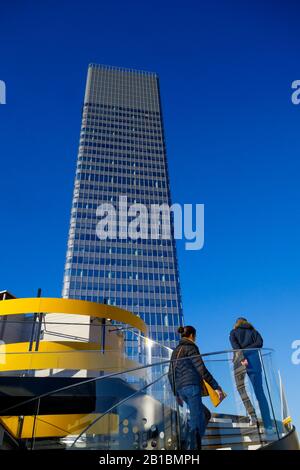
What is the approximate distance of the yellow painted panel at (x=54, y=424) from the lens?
574 cm

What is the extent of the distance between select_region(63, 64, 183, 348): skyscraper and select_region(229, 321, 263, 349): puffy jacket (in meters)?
74.3

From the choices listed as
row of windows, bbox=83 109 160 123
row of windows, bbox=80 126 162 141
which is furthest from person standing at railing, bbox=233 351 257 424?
row of windows, bbox=83 109 160 123

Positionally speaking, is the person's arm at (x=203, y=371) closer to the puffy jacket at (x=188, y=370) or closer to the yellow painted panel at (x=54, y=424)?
the puffy jacket at (x=188, y=370)

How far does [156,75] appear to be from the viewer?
132375 mm

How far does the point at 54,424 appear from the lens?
8703mm

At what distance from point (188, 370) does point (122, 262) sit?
81.7 metres

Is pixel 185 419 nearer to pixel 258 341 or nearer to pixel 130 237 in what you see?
pixel 258 341

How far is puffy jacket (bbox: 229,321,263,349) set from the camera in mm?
6309

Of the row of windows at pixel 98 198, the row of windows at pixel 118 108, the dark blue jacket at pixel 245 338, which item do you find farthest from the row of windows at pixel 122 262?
the dark blue jacket at pixel 245 338

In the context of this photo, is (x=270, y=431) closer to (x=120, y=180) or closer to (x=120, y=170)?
(x=120, y=180)

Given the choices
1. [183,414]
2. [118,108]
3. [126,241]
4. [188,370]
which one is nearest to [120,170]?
[126,241]

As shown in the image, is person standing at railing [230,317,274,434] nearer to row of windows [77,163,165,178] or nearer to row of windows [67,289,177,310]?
row of windows [67,289,177,310]

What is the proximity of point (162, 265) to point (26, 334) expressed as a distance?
74.8 m
